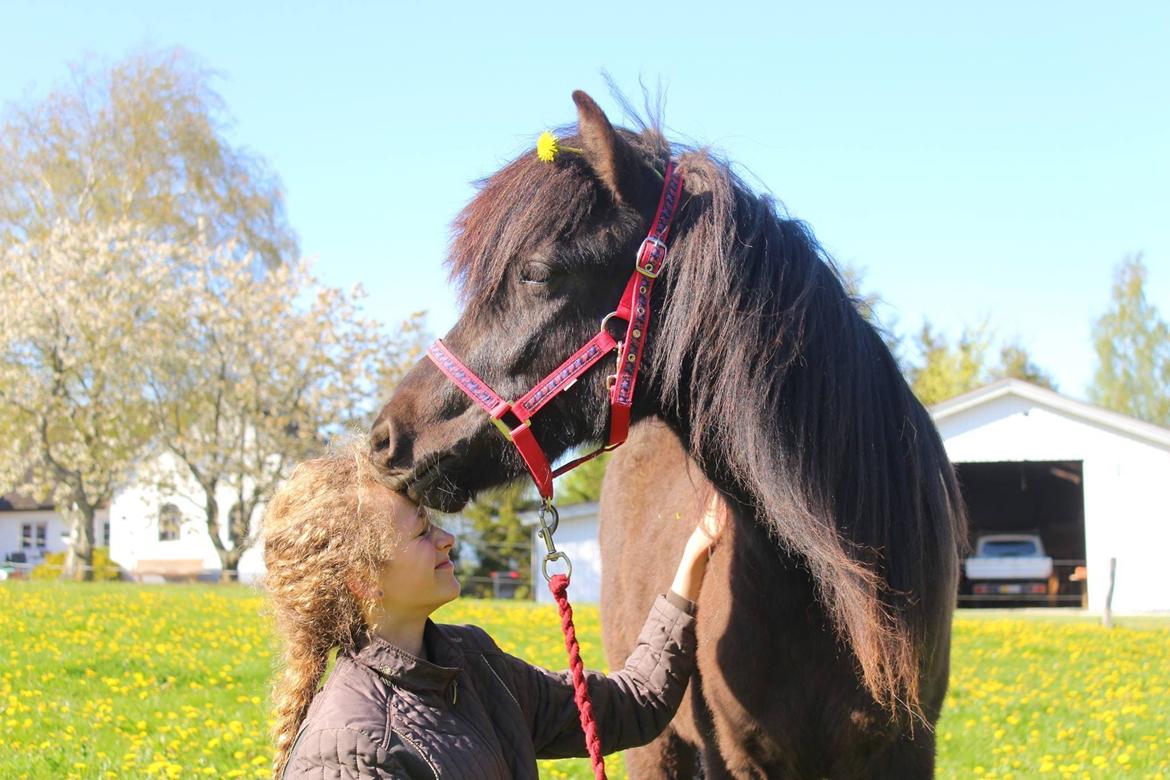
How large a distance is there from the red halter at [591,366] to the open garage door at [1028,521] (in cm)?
2130

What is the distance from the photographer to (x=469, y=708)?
2.25 meters

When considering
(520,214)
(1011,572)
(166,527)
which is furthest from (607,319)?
(166,527)

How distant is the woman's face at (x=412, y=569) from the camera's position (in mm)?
2219

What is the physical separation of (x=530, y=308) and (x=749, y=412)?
0.54 meters

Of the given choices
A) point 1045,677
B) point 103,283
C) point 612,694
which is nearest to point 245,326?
point 103,283

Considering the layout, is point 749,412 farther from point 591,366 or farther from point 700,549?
point 700,549

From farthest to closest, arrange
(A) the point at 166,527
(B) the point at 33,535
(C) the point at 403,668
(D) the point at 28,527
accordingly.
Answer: (D) the point at 28,527, (B) the point at 33,535, (A) the point at 166,527, (C) the point at 403,668

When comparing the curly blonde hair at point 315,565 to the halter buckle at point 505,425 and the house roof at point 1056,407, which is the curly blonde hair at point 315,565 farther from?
the house roof at point 1056,407

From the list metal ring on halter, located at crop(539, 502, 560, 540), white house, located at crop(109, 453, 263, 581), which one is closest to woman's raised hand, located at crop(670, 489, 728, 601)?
metal ring on halter, located at crop(539, 502, 560, 540)

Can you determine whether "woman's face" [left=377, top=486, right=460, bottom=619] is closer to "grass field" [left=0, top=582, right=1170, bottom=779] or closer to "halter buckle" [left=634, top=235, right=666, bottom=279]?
"grass field" [left=0, top=582, right=1170, bottom=779]

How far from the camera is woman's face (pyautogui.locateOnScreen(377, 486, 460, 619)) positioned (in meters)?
2.22

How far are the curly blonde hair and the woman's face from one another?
0.03 m

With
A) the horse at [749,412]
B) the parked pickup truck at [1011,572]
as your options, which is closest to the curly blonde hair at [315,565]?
the horse at [749,412]

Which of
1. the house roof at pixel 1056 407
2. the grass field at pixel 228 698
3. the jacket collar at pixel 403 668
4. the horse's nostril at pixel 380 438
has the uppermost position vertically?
the house roof at pixel 1056 407
